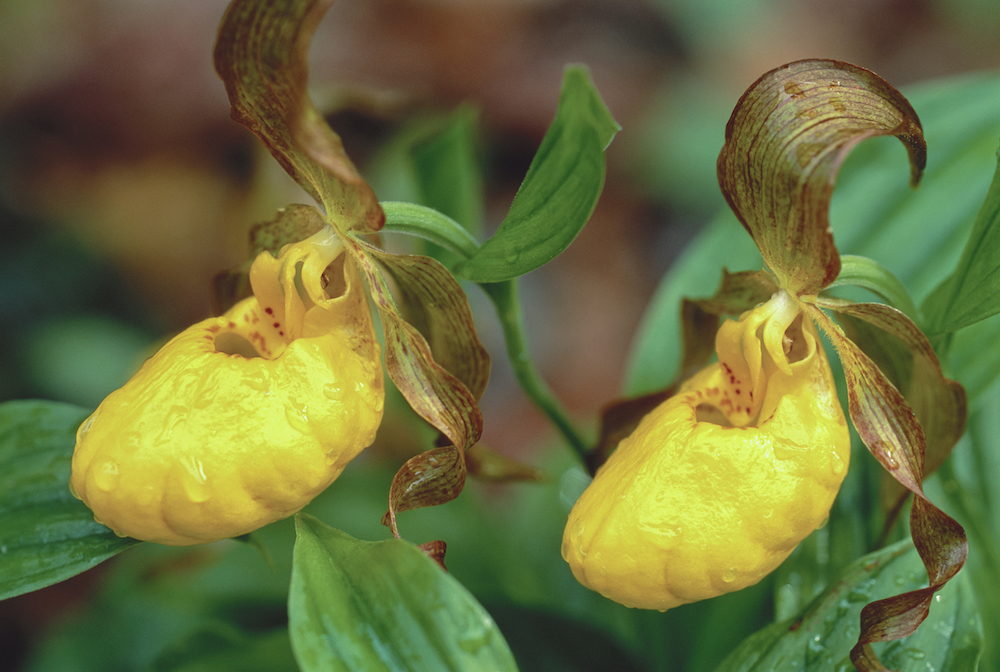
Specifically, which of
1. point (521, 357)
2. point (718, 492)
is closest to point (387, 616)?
point (718, 492)

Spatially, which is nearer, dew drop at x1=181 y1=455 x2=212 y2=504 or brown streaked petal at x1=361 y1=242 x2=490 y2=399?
dew drop at x1=181 y1=455 x2=212 y2=504

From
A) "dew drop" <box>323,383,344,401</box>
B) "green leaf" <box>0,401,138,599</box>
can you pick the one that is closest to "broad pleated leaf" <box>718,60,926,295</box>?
"dew drop" <box>323,383,344,401</box>

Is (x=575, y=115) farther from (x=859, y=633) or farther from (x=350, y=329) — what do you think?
(x=859, y=633)

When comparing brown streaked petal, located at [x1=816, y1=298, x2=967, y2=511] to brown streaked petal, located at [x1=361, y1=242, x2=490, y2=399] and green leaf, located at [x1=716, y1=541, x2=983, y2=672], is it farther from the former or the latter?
brown streaked petal, located at [x1=361, y1=242, x2=490, y2=399]

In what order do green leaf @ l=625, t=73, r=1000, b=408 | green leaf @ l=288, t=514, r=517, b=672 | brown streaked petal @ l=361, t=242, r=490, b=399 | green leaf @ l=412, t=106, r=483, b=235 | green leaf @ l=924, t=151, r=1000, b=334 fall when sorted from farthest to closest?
green leaf @ l=412, t=106, r=483, b=235 → green leaf @ l=625, t=73, r=1000, b=408 → brown streaked petal @ l=361, t=242, r=490, b=399 → green leaf @ l=924, t=151, r=1000, b=334 → green leaf @ l=288, t=514, r=517, b=672

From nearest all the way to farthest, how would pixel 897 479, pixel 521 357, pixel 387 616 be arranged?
pixel 387 616 < pixel 897 479 < pixel 521 357

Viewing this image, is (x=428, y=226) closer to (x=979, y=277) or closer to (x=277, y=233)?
(x=277, y=233)

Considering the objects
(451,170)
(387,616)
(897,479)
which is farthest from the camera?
(451,170)

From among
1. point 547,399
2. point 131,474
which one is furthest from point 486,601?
point 131,474
